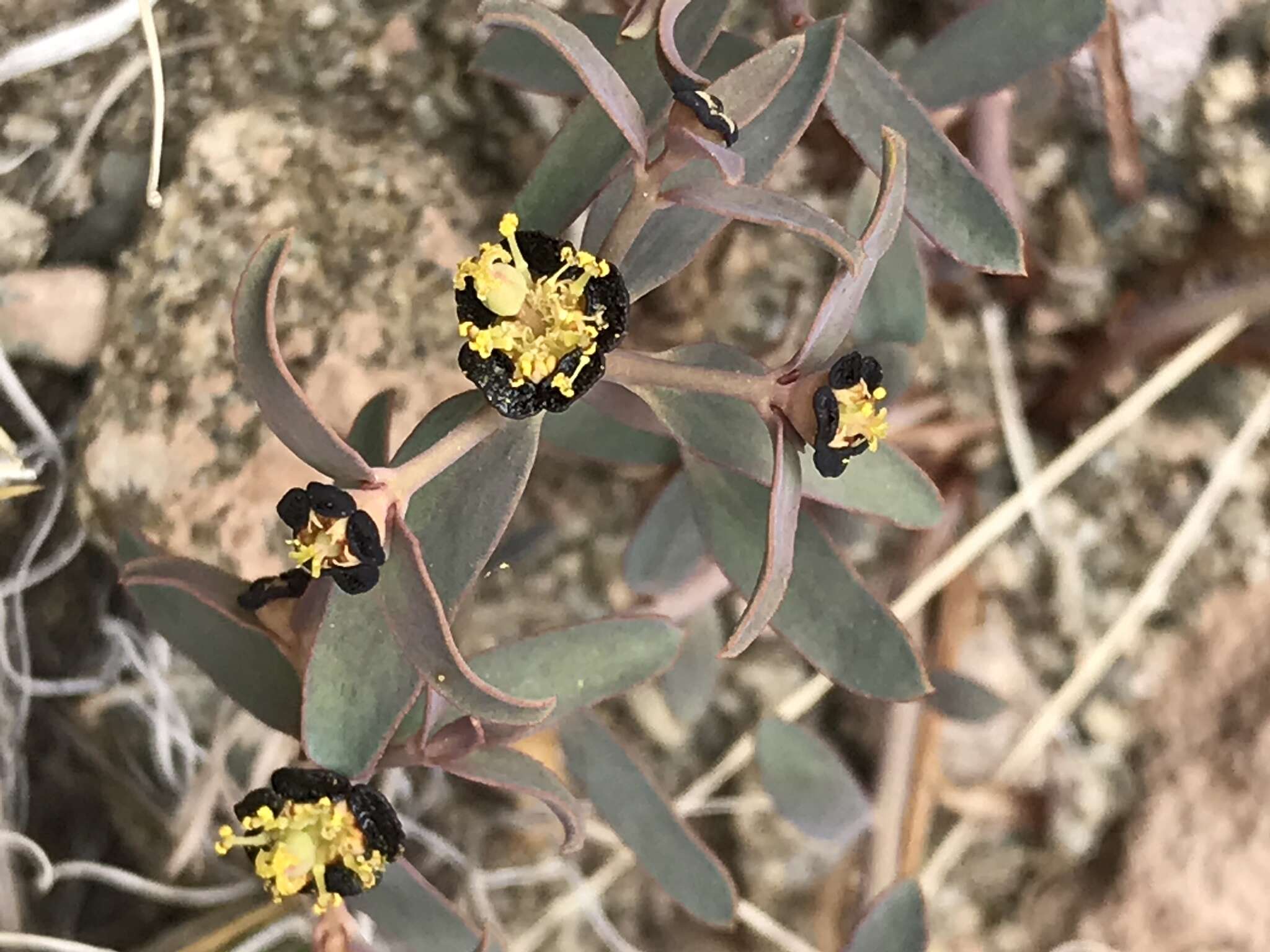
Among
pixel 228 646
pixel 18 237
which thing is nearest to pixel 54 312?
pixel 18 237

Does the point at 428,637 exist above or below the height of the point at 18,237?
above

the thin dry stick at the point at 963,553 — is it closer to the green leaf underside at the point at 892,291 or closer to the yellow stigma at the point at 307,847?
the green leaf underside at the point at 892,291

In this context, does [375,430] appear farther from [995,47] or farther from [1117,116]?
[1117,116]

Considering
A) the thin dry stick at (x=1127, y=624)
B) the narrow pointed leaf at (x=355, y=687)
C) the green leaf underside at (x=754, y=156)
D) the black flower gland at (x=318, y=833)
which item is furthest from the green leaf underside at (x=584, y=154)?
the thin dry stick at (x=1127, y=624)

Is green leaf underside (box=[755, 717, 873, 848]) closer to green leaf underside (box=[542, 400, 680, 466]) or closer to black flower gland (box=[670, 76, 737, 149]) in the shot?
green leaf underside (box=[542, 400, 680, 466])

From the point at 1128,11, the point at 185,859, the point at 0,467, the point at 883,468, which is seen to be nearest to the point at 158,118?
the point at 0,467

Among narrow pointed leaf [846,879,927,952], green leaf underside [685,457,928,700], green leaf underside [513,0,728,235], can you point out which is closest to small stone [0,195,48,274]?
green leaf underside [513,0,728,235]
